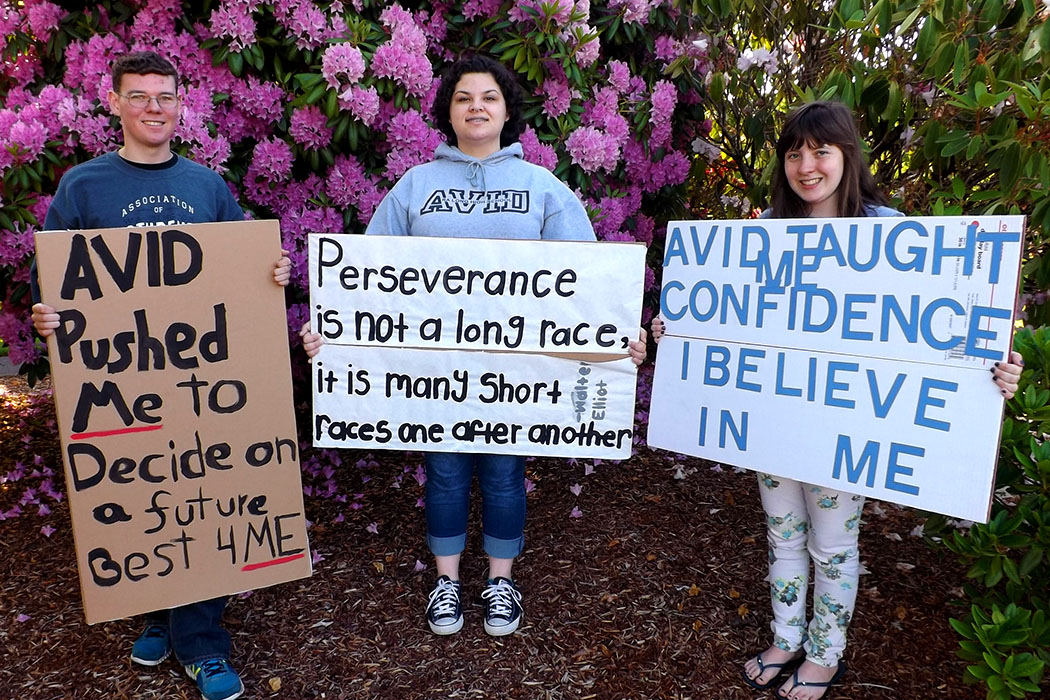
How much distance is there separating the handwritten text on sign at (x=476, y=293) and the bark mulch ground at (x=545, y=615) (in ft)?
3.60

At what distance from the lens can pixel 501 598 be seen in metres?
2.62

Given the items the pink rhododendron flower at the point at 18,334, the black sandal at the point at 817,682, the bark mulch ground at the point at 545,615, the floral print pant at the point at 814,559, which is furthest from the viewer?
the pink rhododendron flower at the point at 18,334

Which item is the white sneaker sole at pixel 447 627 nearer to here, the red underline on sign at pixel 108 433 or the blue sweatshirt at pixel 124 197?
the red underline on sign at pixel 108 433

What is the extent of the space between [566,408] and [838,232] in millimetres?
966

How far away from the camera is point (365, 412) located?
2.38 metres

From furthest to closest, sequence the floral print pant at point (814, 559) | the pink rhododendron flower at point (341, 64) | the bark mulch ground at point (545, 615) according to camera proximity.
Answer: the pink rhododendron flower at point (341, 64), the bark mulch ground at point (545, 615), the floral print pant at point (814, 559)

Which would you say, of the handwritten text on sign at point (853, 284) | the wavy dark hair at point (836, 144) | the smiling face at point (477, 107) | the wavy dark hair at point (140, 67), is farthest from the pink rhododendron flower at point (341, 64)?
the wavy dark hair at point (836, 144)

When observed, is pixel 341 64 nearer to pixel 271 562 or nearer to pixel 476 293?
pixel 476 293

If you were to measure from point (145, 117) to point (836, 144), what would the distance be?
6.35 ft

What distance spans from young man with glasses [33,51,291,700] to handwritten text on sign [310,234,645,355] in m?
0.21

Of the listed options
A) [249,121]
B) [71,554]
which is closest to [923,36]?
[249,121]

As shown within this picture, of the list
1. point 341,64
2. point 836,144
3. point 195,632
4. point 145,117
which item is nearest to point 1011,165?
point 836,144

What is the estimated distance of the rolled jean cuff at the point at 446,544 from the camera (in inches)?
102

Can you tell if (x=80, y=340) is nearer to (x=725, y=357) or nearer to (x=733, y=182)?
(x=725, y=357)
